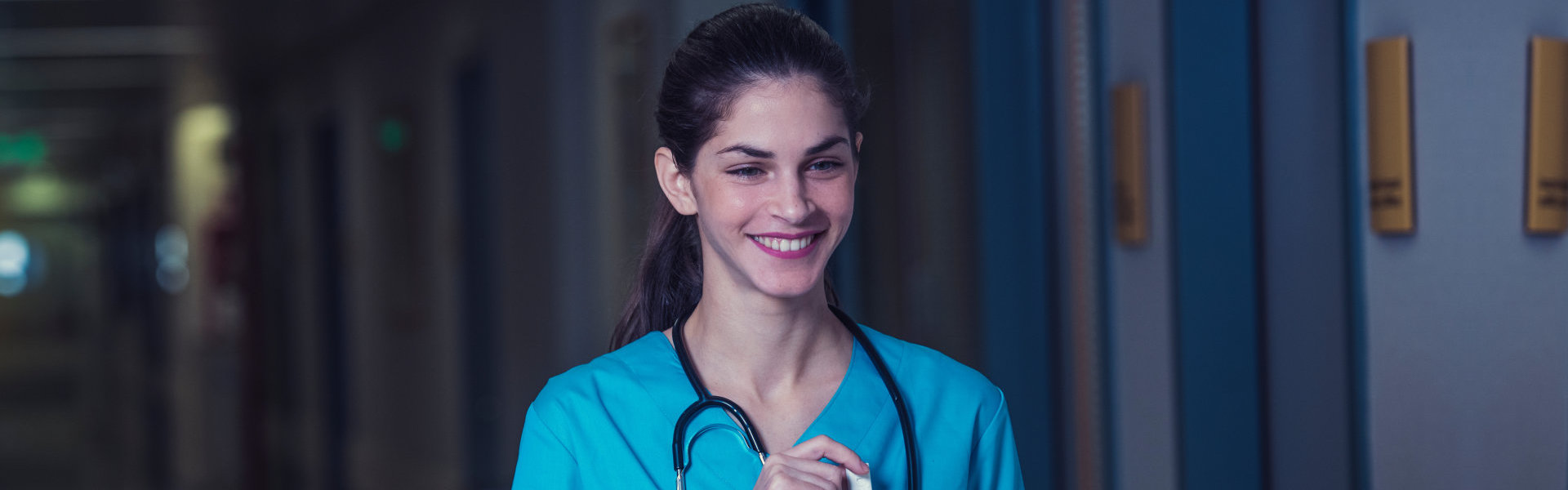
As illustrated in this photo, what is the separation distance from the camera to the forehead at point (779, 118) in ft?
3.11

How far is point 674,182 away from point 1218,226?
1008 millimetres

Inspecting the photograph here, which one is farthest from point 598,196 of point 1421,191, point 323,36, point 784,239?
point 323,36

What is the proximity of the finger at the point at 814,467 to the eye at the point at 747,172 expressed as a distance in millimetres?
220

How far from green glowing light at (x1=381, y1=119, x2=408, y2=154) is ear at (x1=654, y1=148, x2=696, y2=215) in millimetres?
5464

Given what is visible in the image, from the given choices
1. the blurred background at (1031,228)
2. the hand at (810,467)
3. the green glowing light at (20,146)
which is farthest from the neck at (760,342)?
the green glowing light at (20,146)

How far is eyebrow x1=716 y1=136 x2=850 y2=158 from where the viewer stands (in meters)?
0.95

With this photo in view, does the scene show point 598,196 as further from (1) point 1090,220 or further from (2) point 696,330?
(2) point 696,330

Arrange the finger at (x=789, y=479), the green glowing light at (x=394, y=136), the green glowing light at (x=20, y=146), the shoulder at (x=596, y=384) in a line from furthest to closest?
1. the green glowing light at (x=20, y=146)
2. the green glowing light at (x=394, y=136)
3. the shoulder at (x=596, y=384)
4. the finger at (x=789, y=479)

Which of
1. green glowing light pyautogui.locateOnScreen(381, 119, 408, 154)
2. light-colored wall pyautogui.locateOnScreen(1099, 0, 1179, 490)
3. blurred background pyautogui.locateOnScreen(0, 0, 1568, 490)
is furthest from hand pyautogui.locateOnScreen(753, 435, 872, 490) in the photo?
green glowing light pyautogui.locateOnScreen(381, 119, 408, 154)

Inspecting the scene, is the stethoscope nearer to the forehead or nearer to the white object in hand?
the white object in hand

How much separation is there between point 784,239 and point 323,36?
6.16 metres

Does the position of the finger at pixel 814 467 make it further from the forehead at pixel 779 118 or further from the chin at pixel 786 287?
the forehead at pixel 779 118

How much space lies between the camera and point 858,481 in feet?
3.06

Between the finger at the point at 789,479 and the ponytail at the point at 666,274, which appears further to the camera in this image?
the ponytail at the point at 666,274
